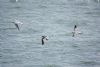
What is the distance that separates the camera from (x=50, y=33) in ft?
34.7

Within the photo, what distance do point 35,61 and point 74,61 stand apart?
1.07 meters

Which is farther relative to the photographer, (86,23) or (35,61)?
(86,23)

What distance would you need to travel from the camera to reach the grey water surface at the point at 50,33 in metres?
9.37

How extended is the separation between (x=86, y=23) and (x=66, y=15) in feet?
2.93

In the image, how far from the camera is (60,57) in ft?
31.1

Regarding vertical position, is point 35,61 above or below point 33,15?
below

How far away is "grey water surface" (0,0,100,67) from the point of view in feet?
30.7

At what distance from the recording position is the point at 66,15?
11789 millimetres

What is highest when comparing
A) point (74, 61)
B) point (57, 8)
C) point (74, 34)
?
point (57, 8)

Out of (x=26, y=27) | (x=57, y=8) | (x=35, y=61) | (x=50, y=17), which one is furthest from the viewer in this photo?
(x=57, y=8)

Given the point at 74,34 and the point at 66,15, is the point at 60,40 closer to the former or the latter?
the point at 74,34

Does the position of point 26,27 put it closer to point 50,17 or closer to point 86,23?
point 50,17

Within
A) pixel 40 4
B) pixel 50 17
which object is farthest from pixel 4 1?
pixel 50 17

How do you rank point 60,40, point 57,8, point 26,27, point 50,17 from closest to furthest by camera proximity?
point 60,40
point 26,27
point 50,17
point 57,8
